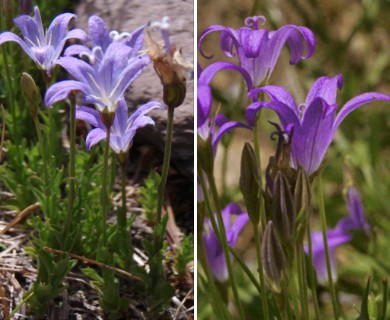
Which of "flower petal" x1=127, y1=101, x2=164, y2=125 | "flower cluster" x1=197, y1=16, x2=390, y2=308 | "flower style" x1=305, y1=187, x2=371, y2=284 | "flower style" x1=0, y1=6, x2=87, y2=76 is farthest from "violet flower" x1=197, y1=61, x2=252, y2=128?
"flower style" x1=305, y1=187, x2=371, y2=284

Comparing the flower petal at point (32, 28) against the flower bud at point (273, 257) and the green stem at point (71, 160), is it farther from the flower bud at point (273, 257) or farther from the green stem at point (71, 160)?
the flower bud at point (273, 257)

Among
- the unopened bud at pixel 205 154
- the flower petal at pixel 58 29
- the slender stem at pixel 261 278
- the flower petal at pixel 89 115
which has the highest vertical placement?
the flower petal at pixel 58 29

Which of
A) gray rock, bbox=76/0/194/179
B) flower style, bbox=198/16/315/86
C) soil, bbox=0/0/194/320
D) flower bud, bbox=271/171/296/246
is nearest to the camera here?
flower bud, bbox=271/171/296/246

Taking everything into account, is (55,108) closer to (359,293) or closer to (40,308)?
(40,308)

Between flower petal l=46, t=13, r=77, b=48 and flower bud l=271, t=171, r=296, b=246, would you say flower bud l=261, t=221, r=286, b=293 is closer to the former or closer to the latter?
flower bud l=271, t=171, r=296, b=246

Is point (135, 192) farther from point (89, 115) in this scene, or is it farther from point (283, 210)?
point (283, 210)

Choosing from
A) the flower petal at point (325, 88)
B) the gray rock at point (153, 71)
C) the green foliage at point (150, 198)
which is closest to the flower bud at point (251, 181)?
the flower petal at point (325, 88)

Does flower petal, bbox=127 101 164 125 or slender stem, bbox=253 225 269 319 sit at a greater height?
flower petal, bbox=127 101 164 125
